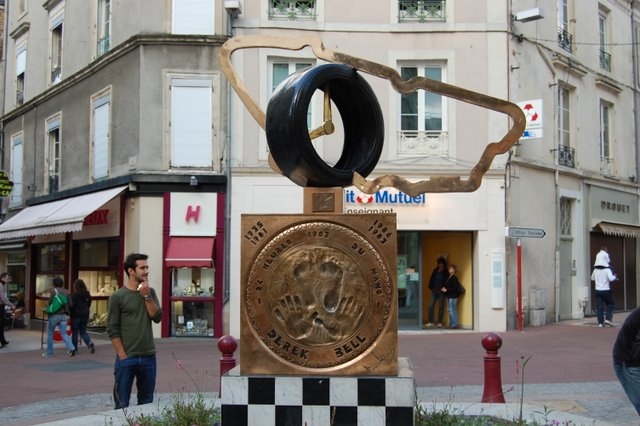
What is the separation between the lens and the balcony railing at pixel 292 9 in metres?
17.7

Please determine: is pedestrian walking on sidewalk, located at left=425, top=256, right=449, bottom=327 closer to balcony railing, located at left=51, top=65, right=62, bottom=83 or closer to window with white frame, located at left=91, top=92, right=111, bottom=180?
window with white frame, located at left=91, top=92, right=111, bottom=180

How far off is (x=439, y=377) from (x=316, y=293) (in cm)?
649

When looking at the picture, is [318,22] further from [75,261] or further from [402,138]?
[75,261]

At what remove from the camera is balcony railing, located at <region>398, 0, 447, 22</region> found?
706 inches

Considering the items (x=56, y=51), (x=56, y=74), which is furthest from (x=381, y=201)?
(x=56, y=51)

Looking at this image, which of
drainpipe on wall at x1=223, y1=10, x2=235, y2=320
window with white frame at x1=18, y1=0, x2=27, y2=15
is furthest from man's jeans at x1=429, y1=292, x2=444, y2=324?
window with white frame at x1=18, y1=0, x2=27, y2=15

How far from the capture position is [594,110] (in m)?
21.8

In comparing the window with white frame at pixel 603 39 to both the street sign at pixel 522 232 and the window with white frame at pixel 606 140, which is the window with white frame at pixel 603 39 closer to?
the window with white frame at pixel 606 140

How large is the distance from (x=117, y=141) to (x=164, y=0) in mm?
3567

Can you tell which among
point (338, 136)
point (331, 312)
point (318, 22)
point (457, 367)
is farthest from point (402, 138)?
point (331, 312)

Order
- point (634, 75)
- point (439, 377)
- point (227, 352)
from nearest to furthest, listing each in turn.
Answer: point (227, 352)
point (439, 377)
point (634, 75)

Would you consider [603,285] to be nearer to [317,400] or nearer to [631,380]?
[631,380]

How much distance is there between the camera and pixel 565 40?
20.5 meters

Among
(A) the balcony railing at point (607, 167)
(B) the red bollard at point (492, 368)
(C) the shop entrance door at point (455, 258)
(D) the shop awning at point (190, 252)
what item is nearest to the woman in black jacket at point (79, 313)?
(D) the shop awning at point (190, 252)
